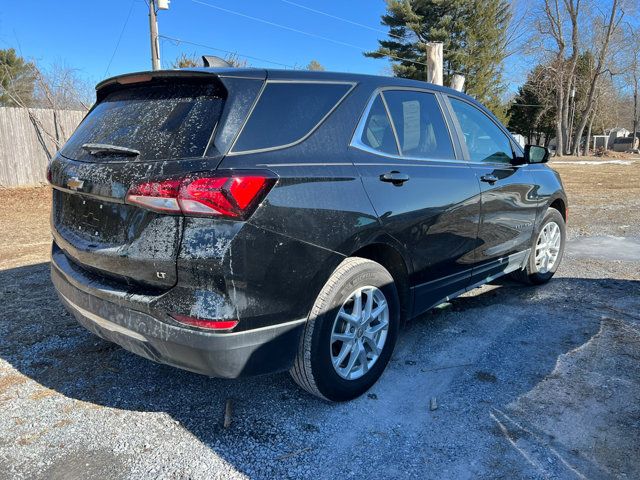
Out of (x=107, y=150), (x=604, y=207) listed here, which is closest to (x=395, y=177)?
(x=107, y=150)

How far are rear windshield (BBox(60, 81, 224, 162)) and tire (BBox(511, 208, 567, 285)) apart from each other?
11.6ft

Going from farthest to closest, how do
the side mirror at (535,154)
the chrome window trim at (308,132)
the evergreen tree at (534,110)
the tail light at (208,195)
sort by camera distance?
the evergreen tree at (534,110), the side mirror at (535,154), the chrome window trim at (308,132), the tail light at (208,195)

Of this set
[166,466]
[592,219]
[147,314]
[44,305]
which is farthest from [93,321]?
[592,219]

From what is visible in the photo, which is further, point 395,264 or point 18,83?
point 18,83

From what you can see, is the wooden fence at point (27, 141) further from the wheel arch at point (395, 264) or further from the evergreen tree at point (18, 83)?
the wheel arch at point (395, 264)

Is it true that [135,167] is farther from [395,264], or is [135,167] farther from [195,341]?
[395,264]

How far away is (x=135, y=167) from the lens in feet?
7.55

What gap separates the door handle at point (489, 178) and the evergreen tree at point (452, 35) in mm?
30487

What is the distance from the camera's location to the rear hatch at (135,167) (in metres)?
2.21

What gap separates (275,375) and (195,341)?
1.14 m

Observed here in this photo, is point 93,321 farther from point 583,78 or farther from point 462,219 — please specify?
point 583,78

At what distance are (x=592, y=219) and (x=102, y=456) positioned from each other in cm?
901

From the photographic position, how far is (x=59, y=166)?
A: 2834 millimetres

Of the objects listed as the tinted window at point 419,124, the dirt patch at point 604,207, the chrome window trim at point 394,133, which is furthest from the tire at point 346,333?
the dirt patch at point 604,207
